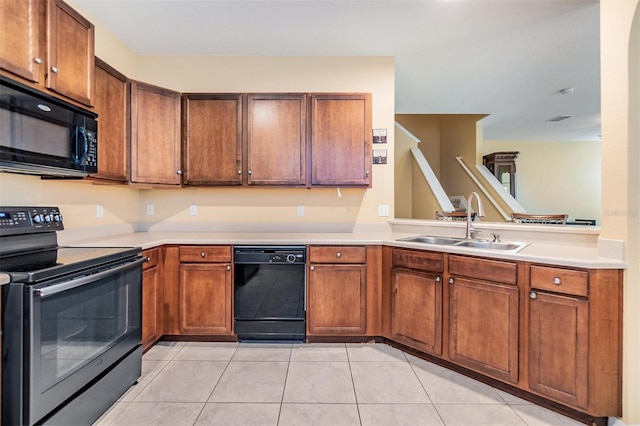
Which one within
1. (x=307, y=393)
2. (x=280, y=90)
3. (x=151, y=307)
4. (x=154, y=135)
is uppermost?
(x=280, y=90)

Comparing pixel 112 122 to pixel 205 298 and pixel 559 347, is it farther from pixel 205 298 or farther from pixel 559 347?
pixel 559 347

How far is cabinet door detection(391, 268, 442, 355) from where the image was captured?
215 centimetres

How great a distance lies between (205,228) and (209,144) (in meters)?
0.85

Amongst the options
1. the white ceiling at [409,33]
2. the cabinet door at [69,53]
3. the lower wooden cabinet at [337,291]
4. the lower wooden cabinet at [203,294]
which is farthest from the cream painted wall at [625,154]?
the cabinet door at [69,53]

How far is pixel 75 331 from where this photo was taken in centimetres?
149

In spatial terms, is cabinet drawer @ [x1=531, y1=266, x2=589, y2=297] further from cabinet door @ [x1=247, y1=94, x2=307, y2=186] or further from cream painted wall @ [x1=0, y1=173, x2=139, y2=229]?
cream painted wall @ [x1=0, y1=173, x2=139, y2=229]

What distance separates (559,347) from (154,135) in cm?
323

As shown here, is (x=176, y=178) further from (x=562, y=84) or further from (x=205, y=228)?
(x=562, y=84)

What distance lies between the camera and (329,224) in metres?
3.03

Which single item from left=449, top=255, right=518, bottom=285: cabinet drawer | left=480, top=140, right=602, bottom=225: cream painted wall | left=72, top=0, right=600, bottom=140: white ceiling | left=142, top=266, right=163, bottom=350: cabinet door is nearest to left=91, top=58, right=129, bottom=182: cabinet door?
left=72, top=0, right=600, bottom=140: white ceiling

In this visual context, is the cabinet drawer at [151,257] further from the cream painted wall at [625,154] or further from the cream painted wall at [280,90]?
the cream painted wall at [625,154]

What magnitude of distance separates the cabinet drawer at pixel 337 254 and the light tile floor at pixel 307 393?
722mm

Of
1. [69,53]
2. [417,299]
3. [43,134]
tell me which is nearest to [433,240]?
[417,299]

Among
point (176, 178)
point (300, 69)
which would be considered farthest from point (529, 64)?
point (176, 178)
